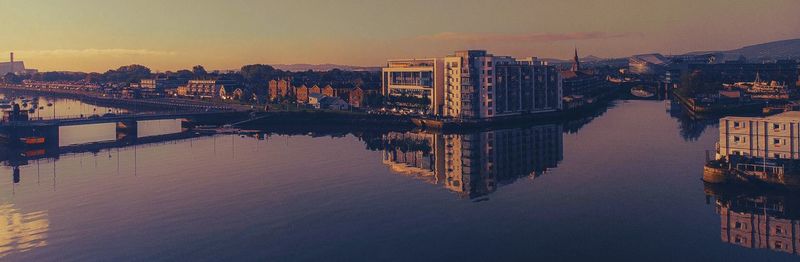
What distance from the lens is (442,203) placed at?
1514 centimetres

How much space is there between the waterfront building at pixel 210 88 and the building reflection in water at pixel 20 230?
1739 inches

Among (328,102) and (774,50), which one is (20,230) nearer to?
(328,102)

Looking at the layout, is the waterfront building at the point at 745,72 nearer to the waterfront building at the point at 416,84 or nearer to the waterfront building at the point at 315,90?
the waterfront building at the point at 416,84

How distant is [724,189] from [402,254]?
8897 millimetres

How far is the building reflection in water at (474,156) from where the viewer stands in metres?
18.6

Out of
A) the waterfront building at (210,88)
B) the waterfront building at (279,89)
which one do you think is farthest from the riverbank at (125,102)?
the waterfront building at (279,89)

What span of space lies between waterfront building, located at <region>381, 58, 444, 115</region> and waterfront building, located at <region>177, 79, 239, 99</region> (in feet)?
69.5

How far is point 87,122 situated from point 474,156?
1924cm

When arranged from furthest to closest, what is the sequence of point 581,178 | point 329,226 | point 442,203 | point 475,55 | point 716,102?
point 716,102 < point 475,55 < point 581,178 < point 442,203 < point 329,226

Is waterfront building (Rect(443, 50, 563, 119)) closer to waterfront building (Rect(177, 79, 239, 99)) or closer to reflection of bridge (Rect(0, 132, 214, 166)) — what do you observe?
reflection of bridge (Rect(0, 132, 214, 166))

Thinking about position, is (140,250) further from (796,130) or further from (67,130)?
(67,130)

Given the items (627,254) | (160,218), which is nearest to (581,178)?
(627,254)

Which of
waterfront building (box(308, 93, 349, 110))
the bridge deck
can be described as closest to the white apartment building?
the bridge deck

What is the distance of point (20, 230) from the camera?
1314 centimetres
